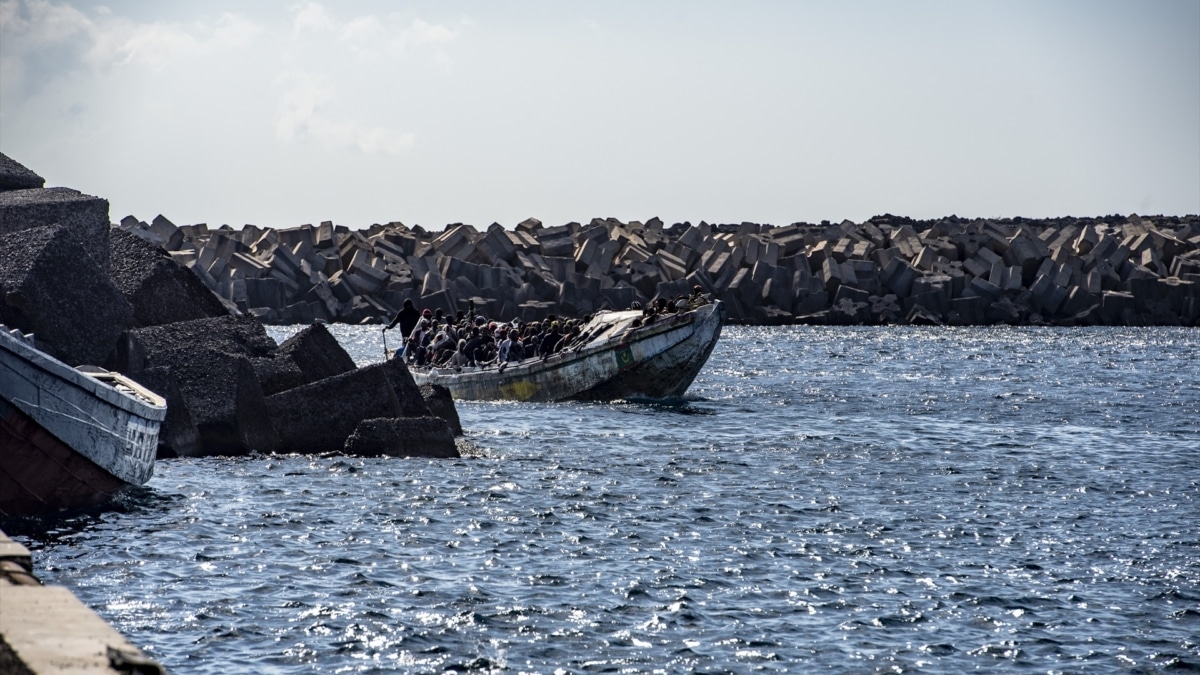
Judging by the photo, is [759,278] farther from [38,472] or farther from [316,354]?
[38,472]

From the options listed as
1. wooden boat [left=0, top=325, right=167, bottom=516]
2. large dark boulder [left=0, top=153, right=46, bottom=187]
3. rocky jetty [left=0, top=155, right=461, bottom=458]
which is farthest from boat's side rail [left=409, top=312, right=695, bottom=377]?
wooden boat [left=0, top=325, right=167, bottom=516]

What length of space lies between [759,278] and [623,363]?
1393 inches

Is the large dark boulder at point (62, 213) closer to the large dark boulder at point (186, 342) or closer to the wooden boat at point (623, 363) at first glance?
the large dark boulder at point (186, 342)

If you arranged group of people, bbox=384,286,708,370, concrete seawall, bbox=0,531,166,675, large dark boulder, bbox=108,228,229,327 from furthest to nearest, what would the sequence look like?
group of people, bbox=384,286,708,370
large dark boulder, bbox=108,228,229,327
concrete seawall, bbox=0,531,166,675

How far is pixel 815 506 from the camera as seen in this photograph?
675 inches

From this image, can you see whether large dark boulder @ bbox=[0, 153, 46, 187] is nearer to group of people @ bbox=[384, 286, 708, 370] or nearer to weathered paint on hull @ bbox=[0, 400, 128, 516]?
weathered paint on hull @ bbox=[0, 400, 128, 516]

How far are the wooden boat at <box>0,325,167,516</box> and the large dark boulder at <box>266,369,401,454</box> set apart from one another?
4861 mm

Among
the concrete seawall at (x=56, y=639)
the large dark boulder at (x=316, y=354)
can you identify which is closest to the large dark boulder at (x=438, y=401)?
the large dark boulder at (x=316, y=354)

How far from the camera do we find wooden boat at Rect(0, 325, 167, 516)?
13.5m

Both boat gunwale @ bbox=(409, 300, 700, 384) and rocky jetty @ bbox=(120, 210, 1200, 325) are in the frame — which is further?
rocky jetty @ bbox=(120, 210, 1200, 325)

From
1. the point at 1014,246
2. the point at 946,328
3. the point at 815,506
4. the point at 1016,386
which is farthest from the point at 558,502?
the point at 1014,246

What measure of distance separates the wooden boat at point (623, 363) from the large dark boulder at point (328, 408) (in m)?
8.89

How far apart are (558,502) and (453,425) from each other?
609 centimetres

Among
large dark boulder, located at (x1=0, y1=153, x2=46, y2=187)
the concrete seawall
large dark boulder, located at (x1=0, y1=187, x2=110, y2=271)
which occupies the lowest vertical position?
the concrete seawall
